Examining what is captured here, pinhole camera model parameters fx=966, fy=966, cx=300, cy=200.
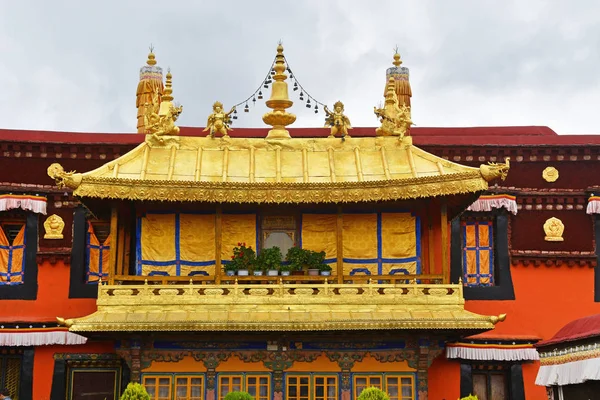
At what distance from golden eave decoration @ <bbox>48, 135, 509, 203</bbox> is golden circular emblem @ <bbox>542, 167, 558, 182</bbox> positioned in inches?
176

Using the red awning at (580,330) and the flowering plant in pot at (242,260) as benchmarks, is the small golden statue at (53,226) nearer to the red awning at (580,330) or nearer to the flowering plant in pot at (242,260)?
the flowering plant in pot at (242,260)

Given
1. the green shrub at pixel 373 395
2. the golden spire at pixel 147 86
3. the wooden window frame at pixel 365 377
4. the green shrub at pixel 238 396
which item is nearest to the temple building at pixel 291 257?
the wooden window frame at pixel 365 377

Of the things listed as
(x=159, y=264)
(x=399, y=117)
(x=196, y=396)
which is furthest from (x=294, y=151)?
(x=196, y=396)

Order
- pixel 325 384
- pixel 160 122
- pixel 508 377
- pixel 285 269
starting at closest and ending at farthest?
1. pixel 325 384
2. pixel 285 269
3. pixel 160 122
4. pixel 508 377

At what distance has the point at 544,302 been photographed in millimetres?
27266

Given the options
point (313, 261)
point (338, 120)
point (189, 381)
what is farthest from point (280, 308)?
point (338, 120)

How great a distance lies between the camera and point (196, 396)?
2328cm

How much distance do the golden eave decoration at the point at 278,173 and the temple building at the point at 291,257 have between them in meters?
0.05

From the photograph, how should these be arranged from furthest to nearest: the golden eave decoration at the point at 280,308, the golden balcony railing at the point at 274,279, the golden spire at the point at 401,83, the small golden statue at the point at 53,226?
the golden spire at the point at 401,83, the small golden statue at the point at 53,226, the golden balcony railing at the point at 274,279, the golden eave decoration at the point at 280,308

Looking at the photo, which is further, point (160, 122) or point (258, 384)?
point (160, 122)

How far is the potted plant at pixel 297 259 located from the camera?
24312mm

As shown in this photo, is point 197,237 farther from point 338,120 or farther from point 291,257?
point 338,120

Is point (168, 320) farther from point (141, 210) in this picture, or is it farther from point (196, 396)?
point (141, 210)

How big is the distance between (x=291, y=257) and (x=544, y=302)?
779 cm
